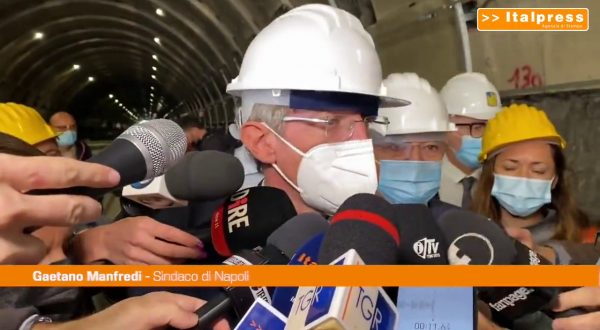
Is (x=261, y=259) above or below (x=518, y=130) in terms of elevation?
above

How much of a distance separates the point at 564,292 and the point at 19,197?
1.84 feet

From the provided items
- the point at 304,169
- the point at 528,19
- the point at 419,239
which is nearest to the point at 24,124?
the point at 304,169

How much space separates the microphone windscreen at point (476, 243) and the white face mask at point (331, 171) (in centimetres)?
25

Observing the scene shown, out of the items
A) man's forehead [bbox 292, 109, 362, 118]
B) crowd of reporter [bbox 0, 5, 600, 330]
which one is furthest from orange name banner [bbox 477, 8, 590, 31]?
man's forehead [bbox 292, 109, 362, 118]

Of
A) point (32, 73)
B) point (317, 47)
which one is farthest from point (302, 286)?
point (32, 73)

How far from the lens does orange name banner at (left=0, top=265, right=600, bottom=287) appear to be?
16.6 inches

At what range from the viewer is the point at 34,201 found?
1.27 feet

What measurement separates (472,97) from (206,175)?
137cm

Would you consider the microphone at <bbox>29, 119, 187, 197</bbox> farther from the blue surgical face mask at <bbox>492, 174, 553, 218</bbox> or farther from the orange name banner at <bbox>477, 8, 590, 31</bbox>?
the blue surgical face mask at <bbox>492, 174, 553, 218</bbox>

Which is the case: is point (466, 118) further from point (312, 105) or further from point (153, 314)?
point (153, 314)

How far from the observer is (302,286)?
1.40 ft

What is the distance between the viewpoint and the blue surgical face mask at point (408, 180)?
1271 mm

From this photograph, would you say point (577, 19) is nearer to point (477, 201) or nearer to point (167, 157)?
point (477, 201)

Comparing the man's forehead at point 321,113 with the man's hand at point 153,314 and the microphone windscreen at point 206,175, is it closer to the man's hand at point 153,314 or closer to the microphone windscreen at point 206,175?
the microphone windscreen at point 206,175
